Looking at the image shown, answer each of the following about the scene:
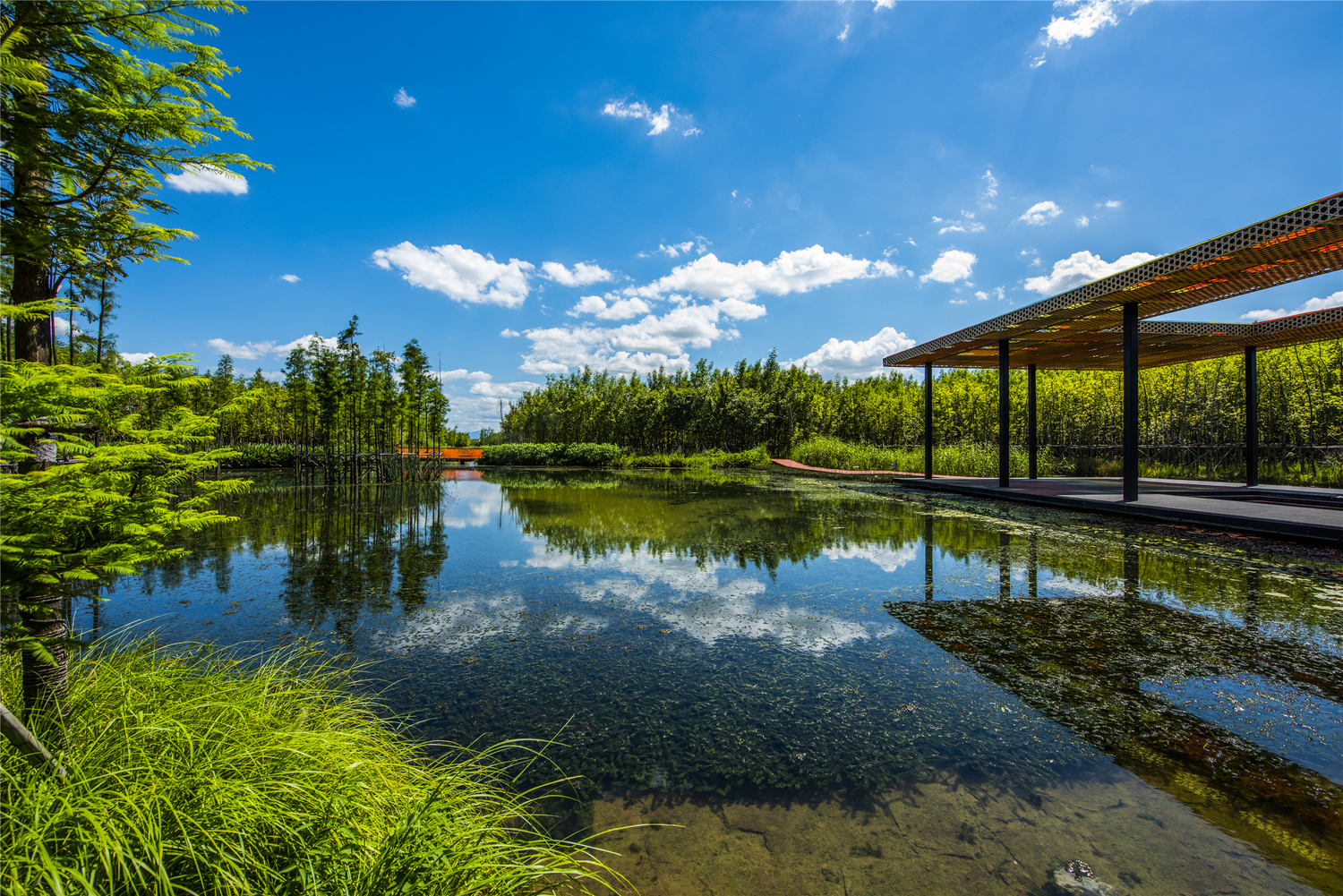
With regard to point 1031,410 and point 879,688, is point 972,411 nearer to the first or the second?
point 1031,410

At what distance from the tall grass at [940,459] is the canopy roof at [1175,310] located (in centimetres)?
358

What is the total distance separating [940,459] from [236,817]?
19612mm

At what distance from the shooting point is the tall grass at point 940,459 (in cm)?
1672

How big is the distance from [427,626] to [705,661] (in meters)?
2.25

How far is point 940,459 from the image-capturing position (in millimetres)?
17766

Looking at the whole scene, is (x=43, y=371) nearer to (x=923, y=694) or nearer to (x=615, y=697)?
(x=615, y=697)

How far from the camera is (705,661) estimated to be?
133 inches

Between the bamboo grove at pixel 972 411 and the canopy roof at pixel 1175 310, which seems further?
the bamboo grove at pixel 972 411

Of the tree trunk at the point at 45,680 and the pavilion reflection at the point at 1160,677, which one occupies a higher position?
the tree trunk at the point at 45,680

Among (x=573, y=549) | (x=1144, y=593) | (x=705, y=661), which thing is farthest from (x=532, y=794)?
(x=1144, y=593)

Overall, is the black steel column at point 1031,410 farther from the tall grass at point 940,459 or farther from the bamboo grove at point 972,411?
the bamboo grove at point 972,411

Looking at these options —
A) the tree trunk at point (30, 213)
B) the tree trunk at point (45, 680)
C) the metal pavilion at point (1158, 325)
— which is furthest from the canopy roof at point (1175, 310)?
the tree trunk at point (45, 680)

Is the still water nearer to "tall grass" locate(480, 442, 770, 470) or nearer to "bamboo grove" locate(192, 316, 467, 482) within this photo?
"bamboo grove" locate(192, 316, 467, 482)

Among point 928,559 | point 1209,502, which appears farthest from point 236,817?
point 1209,502
